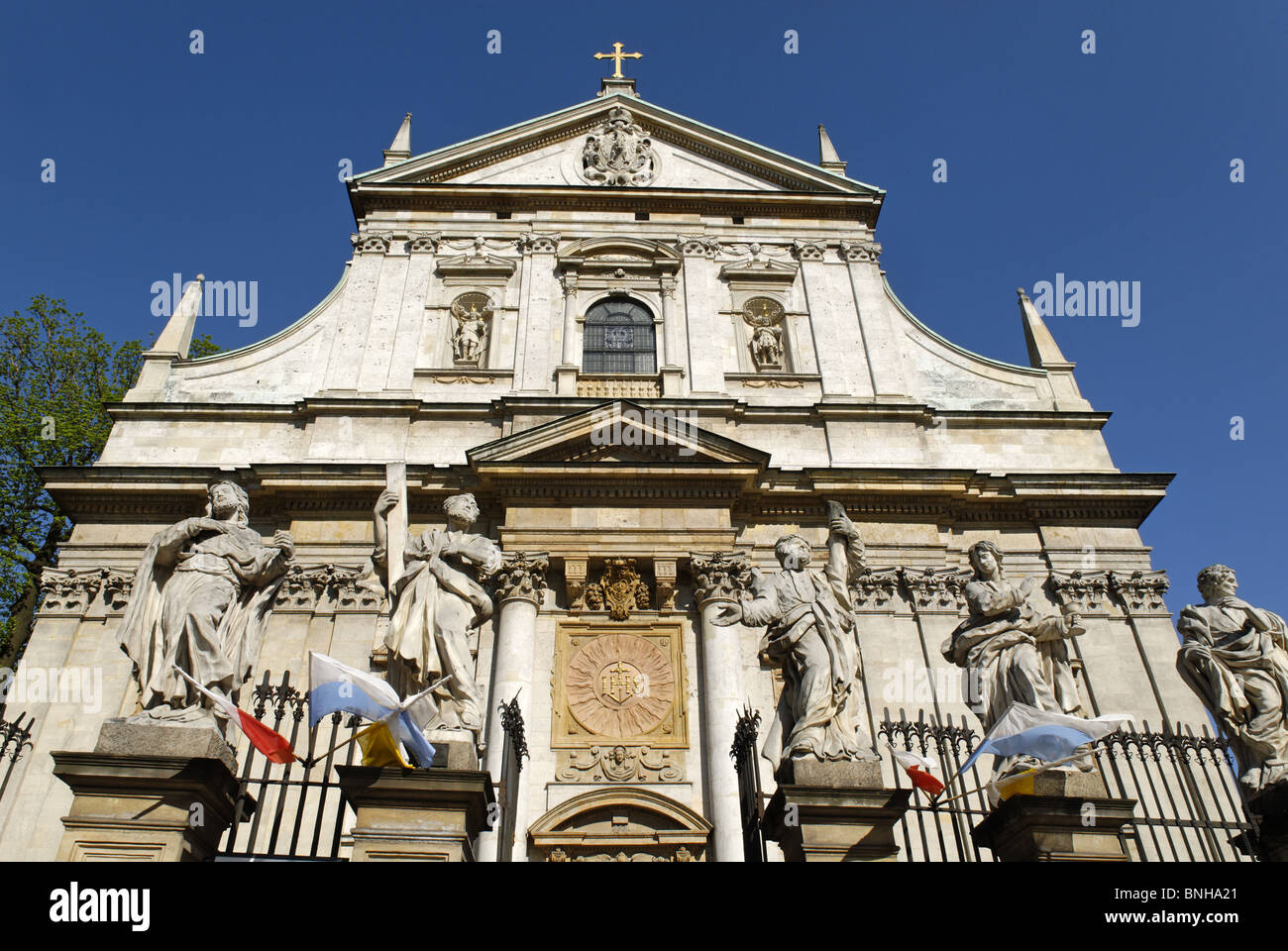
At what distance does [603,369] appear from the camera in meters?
17.8

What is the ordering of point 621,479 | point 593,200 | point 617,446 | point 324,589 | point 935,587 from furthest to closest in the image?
point 593,200 < point 617,446 < point 621,479 < point 935,587 < point 324,589

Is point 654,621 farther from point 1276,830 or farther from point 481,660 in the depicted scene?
point 1276,830

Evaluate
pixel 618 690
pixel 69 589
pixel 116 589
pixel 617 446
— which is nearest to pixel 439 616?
pixel 618 690

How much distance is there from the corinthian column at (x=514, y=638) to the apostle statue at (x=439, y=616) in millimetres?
5227

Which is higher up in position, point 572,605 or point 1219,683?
point 572,605

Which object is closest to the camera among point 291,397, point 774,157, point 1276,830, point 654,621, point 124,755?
point 124,755

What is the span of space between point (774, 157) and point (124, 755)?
18.0 m

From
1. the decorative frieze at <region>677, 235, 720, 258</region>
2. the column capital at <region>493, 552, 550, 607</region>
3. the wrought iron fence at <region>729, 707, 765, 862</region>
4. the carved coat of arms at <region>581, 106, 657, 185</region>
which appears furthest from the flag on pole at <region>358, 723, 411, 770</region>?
the carved coat of arms at <region>581, 106, 657, 185</region>

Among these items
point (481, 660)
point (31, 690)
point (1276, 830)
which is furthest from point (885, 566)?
point (31, 690)

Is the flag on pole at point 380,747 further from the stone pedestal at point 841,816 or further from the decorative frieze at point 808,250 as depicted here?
the decorative frieze at point 808,250

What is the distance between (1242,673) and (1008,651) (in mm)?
2005

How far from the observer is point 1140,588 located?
580 inches

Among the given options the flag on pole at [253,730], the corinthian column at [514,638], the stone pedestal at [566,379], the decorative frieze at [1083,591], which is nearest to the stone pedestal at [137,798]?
the flag on pole at [253,730]

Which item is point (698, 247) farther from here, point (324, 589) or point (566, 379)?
point (324, 589)
